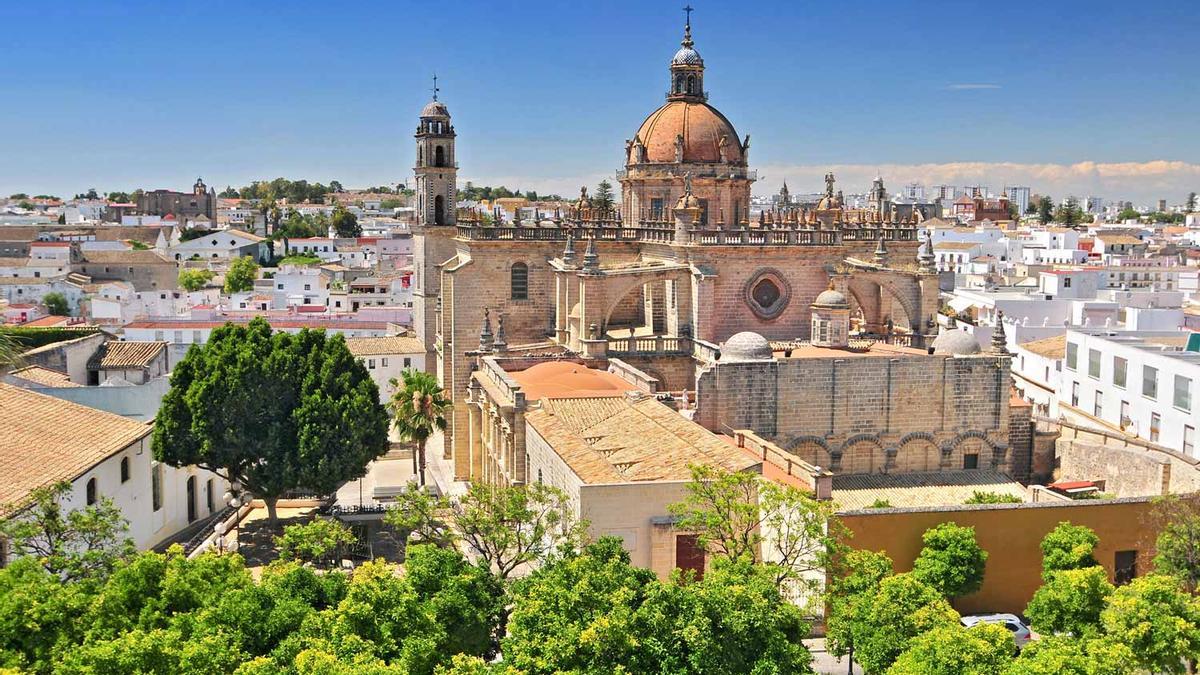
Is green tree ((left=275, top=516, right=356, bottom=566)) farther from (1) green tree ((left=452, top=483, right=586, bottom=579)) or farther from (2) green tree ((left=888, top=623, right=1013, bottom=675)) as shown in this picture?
(2) green tree ((left=888, top=623, right=1013, bottom=675))

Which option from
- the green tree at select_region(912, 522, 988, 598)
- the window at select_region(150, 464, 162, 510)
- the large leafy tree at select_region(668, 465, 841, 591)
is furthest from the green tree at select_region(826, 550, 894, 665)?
the window at select_region(150, 464, 162, 510)

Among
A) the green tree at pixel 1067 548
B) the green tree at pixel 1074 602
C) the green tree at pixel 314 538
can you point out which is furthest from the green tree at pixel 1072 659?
the green tree at pixel 314 538

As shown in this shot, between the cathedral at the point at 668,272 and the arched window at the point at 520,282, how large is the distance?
3.2 inches

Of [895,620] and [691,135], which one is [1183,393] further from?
[895,620]

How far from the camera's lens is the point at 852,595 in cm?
1752

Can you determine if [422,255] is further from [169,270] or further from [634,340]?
[169,270]

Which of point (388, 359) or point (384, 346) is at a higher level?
point (384, 346)

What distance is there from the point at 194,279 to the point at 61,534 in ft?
212

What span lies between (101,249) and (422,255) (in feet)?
185

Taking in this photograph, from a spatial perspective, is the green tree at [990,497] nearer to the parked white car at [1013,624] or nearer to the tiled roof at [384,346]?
the parked white car at [1013,624]

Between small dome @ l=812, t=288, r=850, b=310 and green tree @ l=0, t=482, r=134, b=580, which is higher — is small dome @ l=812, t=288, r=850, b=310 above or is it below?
above

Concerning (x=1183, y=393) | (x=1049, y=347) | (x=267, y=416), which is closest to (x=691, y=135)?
(x=1049, y=347)

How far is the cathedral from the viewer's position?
34.3 m

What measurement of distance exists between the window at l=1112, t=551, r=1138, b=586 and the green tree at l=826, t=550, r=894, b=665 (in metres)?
7.83
